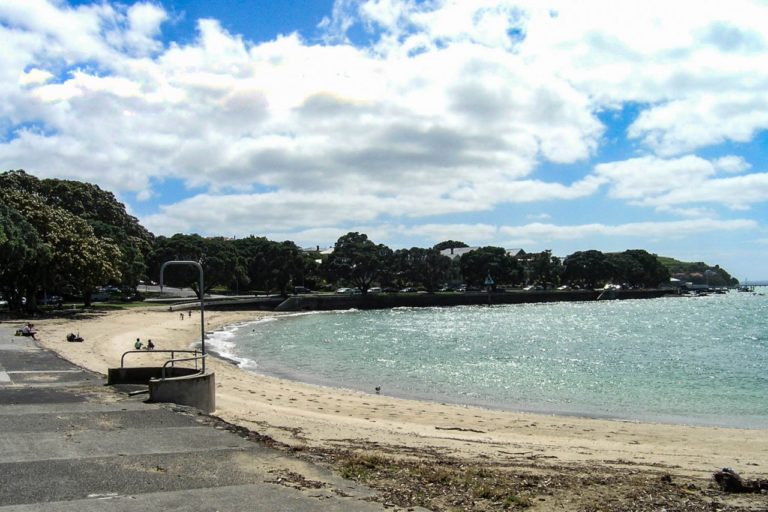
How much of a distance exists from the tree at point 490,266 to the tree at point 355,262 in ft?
91.7

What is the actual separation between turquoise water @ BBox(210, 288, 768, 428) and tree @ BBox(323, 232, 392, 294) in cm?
5864

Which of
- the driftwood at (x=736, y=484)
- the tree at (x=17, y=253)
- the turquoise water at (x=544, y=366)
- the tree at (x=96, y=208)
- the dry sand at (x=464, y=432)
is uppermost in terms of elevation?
the tree at (x=96, y=208)

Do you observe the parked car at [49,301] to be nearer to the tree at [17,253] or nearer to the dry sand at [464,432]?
the tree at [17,253]

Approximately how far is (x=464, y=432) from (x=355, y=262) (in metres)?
110

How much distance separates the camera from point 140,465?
9.98 m

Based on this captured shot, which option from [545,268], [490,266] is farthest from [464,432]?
[545,268]

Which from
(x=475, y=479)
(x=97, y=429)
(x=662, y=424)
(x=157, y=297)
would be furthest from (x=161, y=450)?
(x=157, y=297)

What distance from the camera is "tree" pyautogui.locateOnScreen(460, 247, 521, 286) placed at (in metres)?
150

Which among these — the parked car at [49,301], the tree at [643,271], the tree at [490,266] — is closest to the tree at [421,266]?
the tree at [490,266]

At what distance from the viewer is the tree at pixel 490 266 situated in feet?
491

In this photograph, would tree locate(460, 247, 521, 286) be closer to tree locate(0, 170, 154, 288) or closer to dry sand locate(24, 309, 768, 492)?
tree locate(0, 170, 154, 288)

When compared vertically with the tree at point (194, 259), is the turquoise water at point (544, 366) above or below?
below

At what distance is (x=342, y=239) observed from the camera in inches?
5182

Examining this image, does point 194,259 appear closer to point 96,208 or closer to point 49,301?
point 96,208
